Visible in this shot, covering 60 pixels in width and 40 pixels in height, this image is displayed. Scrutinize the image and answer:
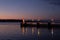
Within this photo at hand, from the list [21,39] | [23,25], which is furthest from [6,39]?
[23,25]

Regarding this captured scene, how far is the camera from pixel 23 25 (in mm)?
63625

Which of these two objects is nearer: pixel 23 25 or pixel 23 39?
pixel 23 39

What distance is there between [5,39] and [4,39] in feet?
0.56

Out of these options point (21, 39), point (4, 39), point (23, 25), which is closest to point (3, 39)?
Answer: point (4, 39)

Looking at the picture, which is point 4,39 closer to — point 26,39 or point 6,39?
point 6,39

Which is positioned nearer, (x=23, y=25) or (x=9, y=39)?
(x=9, y=39)

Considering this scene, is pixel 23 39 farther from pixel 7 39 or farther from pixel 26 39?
pixel 7 39

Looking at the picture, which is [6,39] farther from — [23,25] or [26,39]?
[23,25]

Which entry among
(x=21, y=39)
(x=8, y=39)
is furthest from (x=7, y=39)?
(x=21, y=39)

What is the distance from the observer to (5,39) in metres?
26.8

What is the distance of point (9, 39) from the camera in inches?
1049

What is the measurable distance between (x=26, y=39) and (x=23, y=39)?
0.52 metres

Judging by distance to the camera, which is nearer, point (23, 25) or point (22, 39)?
point (22, 39)

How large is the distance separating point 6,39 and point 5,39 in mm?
165
